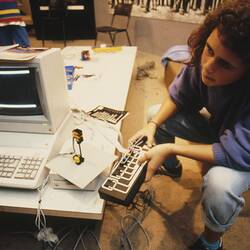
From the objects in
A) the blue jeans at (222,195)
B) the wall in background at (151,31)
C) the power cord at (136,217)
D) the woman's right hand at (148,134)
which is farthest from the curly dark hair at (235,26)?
the wall in background at (151,31)

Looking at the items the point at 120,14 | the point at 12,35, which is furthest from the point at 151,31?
the point at 12,35

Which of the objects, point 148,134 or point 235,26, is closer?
point 235,26

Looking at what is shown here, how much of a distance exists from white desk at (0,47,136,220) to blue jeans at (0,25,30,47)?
38cm

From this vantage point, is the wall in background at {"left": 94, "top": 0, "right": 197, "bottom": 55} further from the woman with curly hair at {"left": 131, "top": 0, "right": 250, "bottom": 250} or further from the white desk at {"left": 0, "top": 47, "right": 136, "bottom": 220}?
the woman with curly hair at {"left": 131, "top": 0, "right": 250, "bottom": 250}

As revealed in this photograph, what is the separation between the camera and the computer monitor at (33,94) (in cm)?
88

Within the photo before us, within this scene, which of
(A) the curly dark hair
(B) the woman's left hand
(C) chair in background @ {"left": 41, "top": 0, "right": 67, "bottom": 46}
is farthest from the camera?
(C) chair in background @ {"left": 41, "top": 0, "right": 67, "bottom": 46}

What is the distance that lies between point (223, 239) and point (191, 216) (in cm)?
18

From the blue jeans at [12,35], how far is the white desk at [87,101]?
1.26 ft

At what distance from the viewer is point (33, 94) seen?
3.07 feet

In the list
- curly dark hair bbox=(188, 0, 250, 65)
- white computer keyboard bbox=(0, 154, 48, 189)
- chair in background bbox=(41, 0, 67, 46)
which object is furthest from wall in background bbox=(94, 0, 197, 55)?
white computer keyboard bbox=(0, 154, 48, 189)

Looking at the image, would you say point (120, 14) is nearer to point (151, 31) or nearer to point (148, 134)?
point (151, 31)

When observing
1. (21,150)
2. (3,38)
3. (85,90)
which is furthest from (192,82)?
(3,38)

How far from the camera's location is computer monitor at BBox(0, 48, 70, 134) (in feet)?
2.87

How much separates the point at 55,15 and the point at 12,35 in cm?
251
